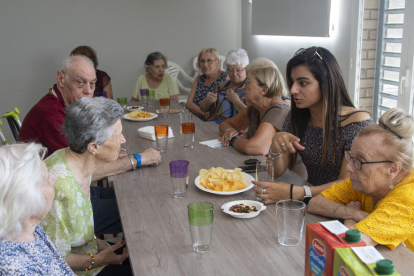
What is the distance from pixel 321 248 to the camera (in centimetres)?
86

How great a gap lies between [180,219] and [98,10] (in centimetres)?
465

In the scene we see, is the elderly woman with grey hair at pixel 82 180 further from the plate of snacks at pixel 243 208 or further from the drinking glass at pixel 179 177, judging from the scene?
the plate of snacks at pixel 243 208

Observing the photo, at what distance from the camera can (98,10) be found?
5.45m

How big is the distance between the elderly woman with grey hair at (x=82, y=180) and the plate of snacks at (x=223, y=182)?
419 millimetres


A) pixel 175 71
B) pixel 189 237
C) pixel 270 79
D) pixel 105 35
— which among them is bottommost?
pixel 189 237

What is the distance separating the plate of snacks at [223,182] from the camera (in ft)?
5.69

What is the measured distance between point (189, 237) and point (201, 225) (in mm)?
144

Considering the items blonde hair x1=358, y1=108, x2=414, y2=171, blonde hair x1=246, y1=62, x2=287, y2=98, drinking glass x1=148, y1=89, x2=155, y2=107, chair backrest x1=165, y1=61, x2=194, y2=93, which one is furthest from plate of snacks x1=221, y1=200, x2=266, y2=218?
chair backrest x1=165, y1=61, x2=194, y2=93

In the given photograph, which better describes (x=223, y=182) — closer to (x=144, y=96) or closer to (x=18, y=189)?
(x=18, y=189)

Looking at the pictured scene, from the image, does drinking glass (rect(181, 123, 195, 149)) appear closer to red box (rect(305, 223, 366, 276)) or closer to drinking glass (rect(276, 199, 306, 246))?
drinking glass (rect(276, 199, 306, 246))

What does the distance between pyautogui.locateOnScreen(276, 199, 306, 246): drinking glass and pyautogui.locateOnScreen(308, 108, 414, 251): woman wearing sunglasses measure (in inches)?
6.8

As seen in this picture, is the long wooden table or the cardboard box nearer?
the cardboard box

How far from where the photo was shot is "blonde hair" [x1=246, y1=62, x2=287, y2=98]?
2559 millimetres

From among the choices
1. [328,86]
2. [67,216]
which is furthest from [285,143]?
[67,216]
